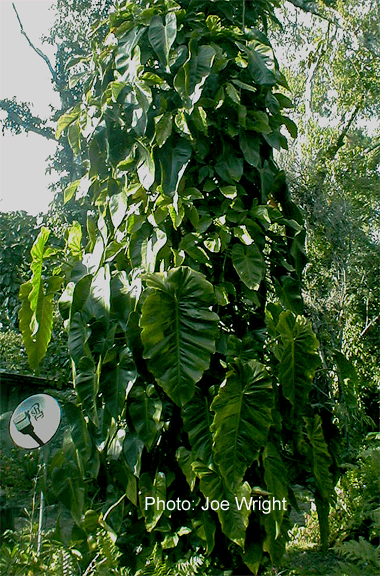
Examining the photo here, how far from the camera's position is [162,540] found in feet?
7.52

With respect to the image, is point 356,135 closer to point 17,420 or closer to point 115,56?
point 115,56

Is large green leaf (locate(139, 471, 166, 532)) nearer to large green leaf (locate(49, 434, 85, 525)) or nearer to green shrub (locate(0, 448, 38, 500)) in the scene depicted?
large green leaf (locate(49, 434, 85, 525))

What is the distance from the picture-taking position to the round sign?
2.35 metres

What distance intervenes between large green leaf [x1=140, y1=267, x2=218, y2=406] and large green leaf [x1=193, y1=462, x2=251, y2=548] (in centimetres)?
29

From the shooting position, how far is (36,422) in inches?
92.7

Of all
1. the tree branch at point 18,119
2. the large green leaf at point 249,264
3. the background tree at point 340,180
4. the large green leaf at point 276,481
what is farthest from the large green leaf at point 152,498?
the tree branch at point 18,119

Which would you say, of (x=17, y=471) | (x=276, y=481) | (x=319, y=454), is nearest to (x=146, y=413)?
(x=276, y=481)

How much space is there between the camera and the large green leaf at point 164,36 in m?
2.34

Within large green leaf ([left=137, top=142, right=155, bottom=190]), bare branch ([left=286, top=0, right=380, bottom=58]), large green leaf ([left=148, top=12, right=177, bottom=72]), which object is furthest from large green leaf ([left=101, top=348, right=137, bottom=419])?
bare branch ([left=286, top=0, right=380, bottom=58])

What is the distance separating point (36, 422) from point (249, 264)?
1.07 metres

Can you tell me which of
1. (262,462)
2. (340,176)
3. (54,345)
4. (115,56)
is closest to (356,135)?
(340,176)

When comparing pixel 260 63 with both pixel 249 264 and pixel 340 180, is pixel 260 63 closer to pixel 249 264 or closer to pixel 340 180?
pixel 249 264

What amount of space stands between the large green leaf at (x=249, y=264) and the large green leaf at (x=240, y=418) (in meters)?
0.33

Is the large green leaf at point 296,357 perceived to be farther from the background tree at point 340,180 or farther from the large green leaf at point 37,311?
the background tree at point 340,180
